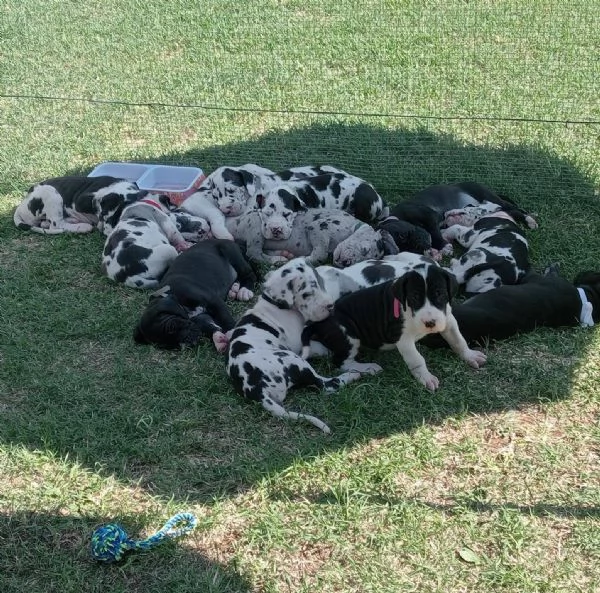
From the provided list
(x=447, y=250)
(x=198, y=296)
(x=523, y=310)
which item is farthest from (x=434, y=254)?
(x=198, y=296)

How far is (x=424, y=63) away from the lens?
10727 mm

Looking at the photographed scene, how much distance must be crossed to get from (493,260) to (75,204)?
3892 mm

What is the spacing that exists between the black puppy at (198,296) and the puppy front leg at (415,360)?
1242mm

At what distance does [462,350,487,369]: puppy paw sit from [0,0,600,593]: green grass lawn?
55 millimetres

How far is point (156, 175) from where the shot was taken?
828 cm

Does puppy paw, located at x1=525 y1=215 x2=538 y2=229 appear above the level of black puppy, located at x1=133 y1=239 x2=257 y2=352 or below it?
above

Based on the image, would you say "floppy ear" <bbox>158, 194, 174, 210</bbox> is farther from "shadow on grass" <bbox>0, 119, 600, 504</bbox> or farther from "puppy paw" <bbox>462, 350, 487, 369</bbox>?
"puppy paw" <bbox>462, 350, 487, 369</bbox>

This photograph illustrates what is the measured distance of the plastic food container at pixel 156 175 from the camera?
8.04 metres

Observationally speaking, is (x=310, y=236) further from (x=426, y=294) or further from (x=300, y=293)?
(x=426, y=294)

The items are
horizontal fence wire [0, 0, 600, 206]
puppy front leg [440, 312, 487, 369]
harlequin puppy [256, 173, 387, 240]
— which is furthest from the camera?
horizontal fence wire [0, 0, 600, 206]

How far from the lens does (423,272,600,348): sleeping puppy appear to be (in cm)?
539

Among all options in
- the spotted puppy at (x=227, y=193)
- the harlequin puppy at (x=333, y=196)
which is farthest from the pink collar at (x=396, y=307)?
the spotted puppy at (x=227, y=193)

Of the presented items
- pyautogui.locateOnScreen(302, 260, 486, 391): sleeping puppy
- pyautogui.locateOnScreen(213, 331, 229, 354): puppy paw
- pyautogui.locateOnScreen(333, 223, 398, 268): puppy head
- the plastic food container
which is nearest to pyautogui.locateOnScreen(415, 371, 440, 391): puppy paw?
pyautogui.locateOnScreen(302, 260, 486, 391): sleeping puppy

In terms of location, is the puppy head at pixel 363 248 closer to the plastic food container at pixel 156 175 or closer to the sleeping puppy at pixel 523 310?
the sleeping puppy at pixel 523 310
